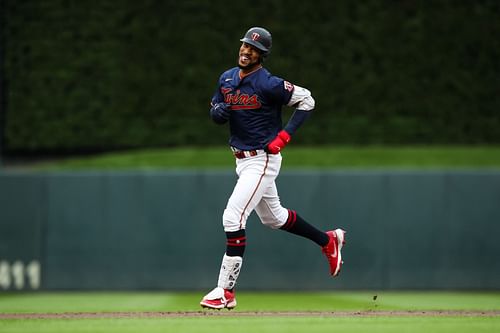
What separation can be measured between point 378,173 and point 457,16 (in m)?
3.48

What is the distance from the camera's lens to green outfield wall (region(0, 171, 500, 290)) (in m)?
11.1

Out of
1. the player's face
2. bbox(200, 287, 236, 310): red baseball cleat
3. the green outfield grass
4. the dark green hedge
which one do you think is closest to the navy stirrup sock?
bbox(200, 287, 236, 310): red baseball cleat

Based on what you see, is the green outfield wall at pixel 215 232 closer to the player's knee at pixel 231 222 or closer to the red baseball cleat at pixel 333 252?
the red baseball cleat at pixel 333 252

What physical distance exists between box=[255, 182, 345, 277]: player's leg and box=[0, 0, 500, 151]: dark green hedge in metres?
6.16

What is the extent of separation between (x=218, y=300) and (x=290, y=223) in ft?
2.88

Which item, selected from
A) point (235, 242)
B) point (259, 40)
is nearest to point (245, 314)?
point (235, 242)

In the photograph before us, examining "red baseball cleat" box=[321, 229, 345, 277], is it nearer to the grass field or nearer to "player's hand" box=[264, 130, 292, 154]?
the grass field

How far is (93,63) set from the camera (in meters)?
13.5

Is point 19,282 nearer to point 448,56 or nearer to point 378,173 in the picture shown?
point 378,173

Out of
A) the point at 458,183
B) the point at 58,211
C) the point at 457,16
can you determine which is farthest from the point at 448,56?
the point at 58,211

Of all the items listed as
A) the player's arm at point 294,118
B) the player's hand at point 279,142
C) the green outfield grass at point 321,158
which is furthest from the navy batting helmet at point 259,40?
the green outfield grass at point 321,158

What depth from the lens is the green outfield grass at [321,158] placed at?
12992 mm

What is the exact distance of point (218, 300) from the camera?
22.0 feet

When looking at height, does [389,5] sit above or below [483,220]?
above
